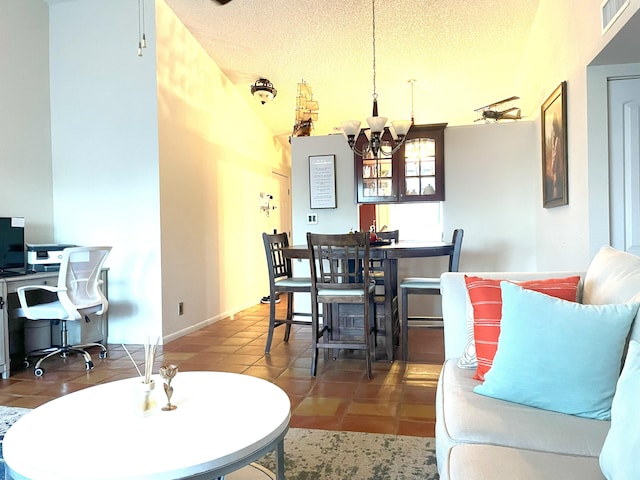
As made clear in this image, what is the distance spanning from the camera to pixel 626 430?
92 cm

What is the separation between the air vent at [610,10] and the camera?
2.31 metres

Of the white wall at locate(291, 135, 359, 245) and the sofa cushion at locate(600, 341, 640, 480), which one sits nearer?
the sofa cushion at locate(600, 341, 640, 480)

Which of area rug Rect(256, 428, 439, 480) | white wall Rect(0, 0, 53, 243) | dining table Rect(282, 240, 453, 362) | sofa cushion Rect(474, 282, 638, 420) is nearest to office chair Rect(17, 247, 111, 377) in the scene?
white wall Rect(0, 0, 53, 243)

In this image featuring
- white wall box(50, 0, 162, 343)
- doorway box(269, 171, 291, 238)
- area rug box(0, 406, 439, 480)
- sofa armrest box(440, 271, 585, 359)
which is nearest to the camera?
area rug box(0, 406, 439, 480)

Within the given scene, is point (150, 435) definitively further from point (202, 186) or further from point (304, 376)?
point (202, 186)

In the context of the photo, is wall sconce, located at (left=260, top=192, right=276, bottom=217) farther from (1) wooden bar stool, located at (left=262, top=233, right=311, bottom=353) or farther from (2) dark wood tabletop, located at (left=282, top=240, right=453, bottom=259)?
(2) dark wood tabletop, located at (left=282, top=240, right=453, bottom=259)

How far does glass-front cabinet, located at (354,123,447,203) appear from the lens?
4625mm

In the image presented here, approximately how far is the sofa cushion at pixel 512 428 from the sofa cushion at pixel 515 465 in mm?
44

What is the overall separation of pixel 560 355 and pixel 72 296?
3.28 meters

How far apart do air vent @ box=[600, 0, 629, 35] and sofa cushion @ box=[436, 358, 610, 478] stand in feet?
6.93

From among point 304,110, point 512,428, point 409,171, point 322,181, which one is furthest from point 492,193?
point 512,428

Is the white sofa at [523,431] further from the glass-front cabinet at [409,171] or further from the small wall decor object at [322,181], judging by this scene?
the small wall decor object at [322,181]

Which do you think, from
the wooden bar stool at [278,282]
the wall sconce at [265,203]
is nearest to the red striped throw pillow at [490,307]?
the wooden bar stool at [278,282]

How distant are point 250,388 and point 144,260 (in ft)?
9.16
